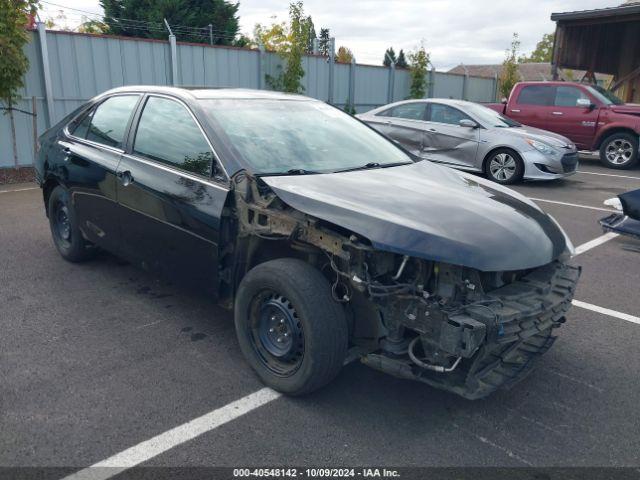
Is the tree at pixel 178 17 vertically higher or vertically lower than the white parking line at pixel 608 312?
higher

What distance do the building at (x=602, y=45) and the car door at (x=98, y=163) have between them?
51.3 ft

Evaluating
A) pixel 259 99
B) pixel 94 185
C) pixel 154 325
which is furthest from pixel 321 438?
pixel 94 185

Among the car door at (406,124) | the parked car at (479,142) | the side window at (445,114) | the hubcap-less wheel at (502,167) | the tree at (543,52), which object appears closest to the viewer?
the parked car at (479,142)

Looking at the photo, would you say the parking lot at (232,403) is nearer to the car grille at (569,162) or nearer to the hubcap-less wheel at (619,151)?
the car grille at (569,162)

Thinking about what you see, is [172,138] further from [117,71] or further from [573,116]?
[573,116]

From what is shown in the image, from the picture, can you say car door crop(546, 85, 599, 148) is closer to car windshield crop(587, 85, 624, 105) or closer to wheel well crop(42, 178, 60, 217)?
car windshield crop(587, 85, 624, 105)

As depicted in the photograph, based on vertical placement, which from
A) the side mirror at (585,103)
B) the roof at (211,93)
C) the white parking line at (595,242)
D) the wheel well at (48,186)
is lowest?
the white parking line at (595,242)

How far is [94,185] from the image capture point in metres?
4.36

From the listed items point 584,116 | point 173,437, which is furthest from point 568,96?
point 173,437

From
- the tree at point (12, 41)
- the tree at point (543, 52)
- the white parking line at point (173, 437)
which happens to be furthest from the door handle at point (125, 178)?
the tree at point (543, 52)

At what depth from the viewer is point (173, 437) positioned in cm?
269

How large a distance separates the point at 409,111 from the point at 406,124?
310 millimetres

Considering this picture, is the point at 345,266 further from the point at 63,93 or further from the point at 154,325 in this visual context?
Result: the point at 63,93

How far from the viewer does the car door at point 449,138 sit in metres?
9.84
